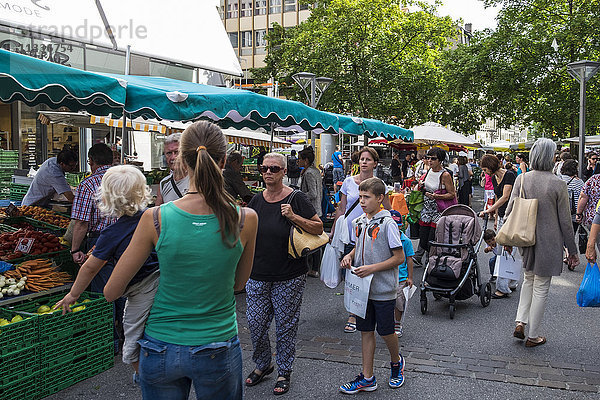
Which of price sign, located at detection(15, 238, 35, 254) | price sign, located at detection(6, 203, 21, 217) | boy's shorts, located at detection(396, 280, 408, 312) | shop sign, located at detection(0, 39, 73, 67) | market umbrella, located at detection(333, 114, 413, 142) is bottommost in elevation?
boy's shorts, located at detection(396, 280, 408, 312)

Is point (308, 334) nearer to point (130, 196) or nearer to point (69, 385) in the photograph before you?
point (69, 385)

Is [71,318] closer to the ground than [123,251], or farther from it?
closer to the ground

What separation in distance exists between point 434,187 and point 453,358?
12.1 feet

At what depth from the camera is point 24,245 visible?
572cm

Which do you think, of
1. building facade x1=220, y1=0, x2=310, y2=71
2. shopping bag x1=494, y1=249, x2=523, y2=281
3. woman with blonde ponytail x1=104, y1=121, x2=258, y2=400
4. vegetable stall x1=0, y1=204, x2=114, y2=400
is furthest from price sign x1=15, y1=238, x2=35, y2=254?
building facade x1=220, y1=0, x2=310, y2=71

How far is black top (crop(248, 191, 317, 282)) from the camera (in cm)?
442

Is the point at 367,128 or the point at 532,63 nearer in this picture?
the point at 367,128

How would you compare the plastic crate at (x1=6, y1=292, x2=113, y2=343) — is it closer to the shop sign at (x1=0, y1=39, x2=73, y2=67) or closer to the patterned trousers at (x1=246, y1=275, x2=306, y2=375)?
the patterned trousers at (x1=246, y1=275, x2=306, y2=375)

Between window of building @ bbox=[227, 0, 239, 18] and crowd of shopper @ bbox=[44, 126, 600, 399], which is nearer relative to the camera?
crowd of shopper @ bbox=[44, 126, 600, 399]

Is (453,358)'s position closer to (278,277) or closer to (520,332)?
(520,332)

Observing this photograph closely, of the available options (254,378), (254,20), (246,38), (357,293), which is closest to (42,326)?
(254,378)

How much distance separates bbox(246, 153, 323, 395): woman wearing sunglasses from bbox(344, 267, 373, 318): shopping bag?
39 centimetres

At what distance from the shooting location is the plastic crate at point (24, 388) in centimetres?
412

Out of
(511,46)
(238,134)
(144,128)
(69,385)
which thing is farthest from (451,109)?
(69,385)
